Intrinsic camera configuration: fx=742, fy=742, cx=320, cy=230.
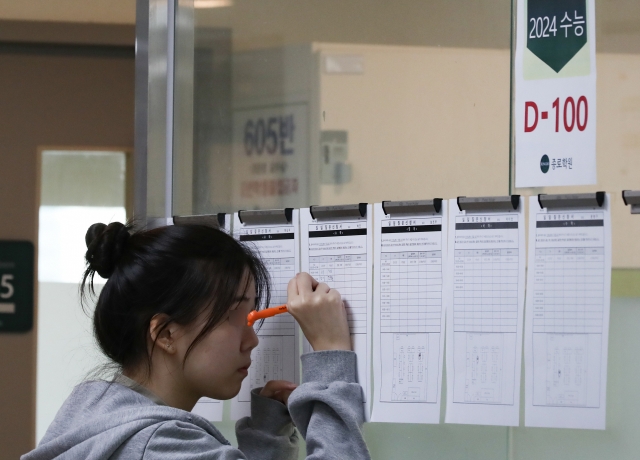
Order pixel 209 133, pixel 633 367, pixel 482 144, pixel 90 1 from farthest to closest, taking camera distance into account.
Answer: pixel 90 1 < pixel 209 133 < pixel 482 144 < pixel 633 367

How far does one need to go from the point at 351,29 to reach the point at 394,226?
357mm

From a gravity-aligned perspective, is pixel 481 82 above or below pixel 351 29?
below

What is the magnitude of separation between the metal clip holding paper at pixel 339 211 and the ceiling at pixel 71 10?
1446 mm

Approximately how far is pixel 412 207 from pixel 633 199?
289 mm

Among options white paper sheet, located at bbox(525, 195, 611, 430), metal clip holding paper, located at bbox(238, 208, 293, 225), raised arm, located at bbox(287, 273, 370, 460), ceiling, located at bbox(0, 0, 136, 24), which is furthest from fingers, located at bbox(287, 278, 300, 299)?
ceiling, located at bbox(0, 0, 136, 24)

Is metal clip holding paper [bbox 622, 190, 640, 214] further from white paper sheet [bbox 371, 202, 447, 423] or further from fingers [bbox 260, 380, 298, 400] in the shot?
fingers [bbox 260, 380, 298, 400]

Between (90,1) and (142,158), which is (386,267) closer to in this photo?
(142,158)

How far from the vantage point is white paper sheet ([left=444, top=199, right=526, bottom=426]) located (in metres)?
0.98

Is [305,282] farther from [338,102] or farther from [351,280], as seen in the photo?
[338,102]

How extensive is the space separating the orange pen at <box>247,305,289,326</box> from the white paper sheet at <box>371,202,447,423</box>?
0.45ft

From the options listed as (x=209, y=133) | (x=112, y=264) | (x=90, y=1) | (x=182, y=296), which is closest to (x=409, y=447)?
→ (x=182, y=296)

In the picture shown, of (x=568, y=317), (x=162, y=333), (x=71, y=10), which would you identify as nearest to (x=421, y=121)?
(x=568, y=317)

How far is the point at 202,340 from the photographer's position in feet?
3.48

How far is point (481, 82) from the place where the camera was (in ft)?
3.61
